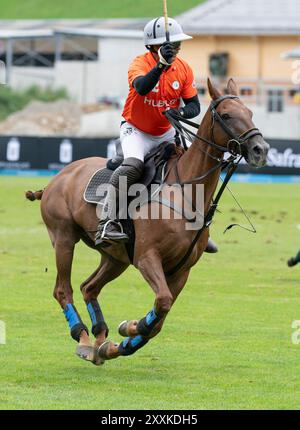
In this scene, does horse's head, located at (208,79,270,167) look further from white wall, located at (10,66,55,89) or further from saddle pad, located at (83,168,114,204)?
white wall, located at (10,66,55,89)

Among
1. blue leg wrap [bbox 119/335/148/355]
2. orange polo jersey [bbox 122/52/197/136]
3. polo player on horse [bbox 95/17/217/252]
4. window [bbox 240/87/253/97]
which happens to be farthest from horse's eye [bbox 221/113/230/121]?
window [bbox 240/87/253/97]

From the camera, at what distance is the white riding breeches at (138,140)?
Result: 10.4 m

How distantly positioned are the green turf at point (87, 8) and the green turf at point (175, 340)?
5528 centimetres

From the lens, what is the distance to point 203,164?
1002 cm

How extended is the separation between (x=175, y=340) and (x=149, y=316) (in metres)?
2.10

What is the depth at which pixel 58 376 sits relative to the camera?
985cm

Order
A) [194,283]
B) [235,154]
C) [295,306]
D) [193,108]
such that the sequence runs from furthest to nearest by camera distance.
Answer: [194,283]
[295,306]
[193,108]
[235,154]

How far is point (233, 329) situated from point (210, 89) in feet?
11.6

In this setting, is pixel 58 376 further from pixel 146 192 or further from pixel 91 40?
pixel 91 40

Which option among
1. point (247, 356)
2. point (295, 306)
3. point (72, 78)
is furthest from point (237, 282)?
point (72, 78)

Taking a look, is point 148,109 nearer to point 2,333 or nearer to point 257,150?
point 257,150

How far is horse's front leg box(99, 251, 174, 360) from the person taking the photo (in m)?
9.55

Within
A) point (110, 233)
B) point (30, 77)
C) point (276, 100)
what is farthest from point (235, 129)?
point (30, 77)

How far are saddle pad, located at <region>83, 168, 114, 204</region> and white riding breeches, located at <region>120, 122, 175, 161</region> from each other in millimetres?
456
